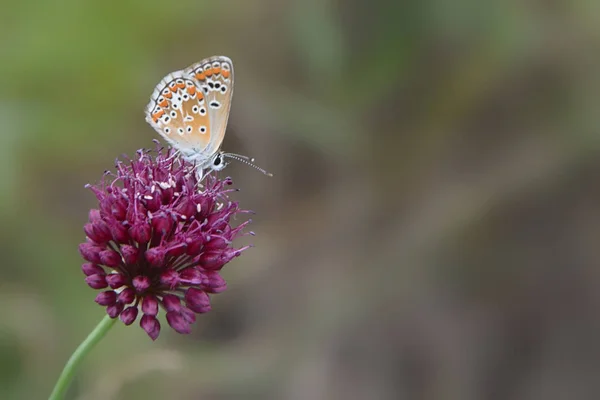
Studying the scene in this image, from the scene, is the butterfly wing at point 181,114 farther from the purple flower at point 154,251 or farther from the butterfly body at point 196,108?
the purple flower at point 154,251

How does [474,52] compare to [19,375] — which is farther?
[474,52]

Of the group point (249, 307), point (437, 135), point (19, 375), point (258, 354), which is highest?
point (437, 135)

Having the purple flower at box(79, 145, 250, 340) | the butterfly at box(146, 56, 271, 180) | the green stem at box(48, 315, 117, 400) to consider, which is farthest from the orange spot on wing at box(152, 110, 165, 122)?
the green stem at box(48, 315, 117, 400)

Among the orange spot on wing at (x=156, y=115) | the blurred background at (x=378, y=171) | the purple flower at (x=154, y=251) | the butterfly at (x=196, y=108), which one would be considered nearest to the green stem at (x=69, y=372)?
the purple flower at (x=154, y=251)

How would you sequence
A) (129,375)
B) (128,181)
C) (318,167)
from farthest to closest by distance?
(318,167), (129,375), (128,181)

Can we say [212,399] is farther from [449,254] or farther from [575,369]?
[575,369]

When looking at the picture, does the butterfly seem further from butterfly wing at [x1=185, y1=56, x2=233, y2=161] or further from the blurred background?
the blurred background

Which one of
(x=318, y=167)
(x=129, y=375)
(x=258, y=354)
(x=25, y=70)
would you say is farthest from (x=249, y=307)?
(x=25, y=70)
